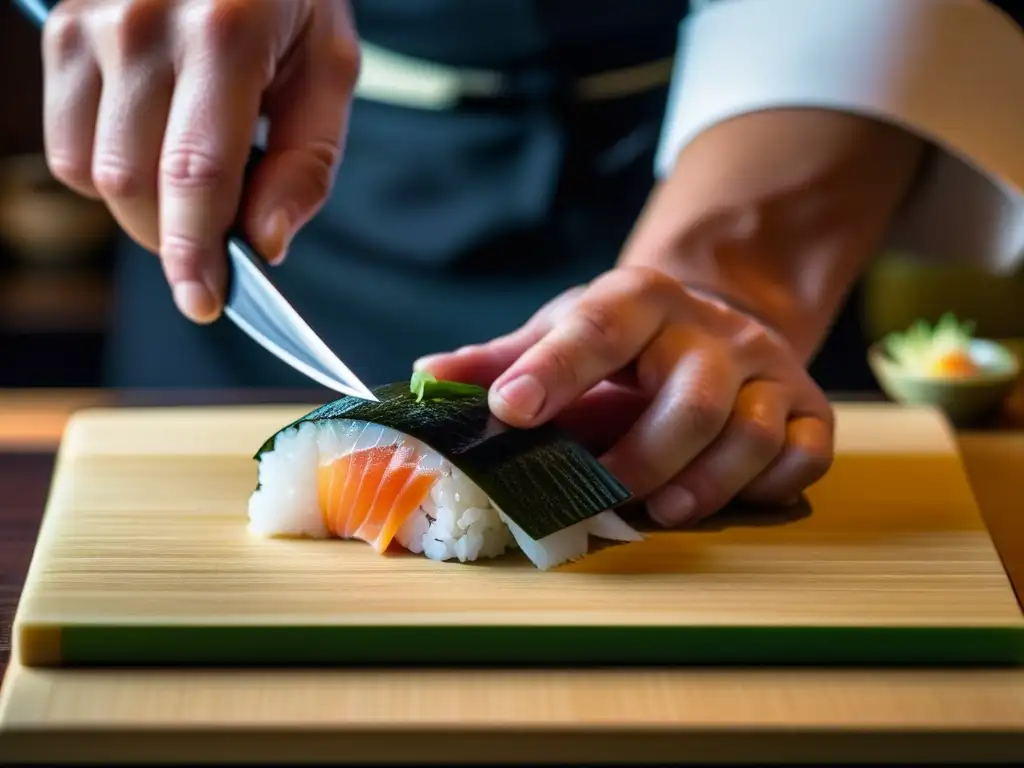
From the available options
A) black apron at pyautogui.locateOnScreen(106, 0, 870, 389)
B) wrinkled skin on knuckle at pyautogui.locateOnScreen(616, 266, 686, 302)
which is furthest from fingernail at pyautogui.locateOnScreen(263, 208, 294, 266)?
black apron at pyautogui.locateOnScreen(106, 0, 870, 389)

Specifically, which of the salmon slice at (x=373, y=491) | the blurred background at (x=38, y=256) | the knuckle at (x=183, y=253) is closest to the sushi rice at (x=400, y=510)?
the salmon slice at (x=373, y=491)

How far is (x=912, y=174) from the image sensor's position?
192 centimetres

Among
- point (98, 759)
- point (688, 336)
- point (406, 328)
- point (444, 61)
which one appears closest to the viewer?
point (98, 759)

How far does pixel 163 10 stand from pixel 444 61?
0.70 meters

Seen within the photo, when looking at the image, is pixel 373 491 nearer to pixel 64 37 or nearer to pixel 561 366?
pixel 561 366

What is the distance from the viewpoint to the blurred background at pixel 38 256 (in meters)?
4.00

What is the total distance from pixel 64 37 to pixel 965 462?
1.24 meters

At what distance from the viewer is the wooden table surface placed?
1.03 metres

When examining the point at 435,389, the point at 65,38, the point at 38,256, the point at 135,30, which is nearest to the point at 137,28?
the point at 135,30

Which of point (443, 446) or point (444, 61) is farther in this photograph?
point (444, 61)

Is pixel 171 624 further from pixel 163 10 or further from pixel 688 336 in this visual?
pixel 163 10

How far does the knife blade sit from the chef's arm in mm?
509

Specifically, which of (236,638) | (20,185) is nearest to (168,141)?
(236,638)

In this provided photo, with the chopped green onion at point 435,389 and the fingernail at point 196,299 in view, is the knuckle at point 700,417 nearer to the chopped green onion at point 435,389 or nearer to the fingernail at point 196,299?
the chopped green onion at point 435,389
